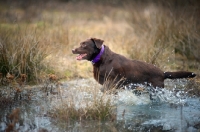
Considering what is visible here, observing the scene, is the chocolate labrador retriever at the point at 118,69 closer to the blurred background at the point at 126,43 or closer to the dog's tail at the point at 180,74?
the dog's tail at the point at 180,74

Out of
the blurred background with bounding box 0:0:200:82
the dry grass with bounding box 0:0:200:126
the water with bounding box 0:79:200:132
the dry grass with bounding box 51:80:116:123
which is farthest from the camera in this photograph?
the blurred background with bounding box 0:0:200:82

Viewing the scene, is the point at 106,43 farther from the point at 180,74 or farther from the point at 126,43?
the point at 180,74

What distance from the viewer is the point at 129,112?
21.0ft

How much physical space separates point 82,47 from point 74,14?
13.0 meters

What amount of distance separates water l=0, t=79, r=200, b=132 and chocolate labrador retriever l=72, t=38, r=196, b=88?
0.26m

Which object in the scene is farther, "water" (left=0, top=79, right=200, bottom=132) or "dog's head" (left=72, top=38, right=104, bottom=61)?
"dog's head" (left=72, top=38, right=104, bottom=61)

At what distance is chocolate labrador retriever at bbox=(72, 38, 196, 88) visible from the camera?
6953 mm

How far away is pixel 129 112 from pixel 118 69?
3.41 ft

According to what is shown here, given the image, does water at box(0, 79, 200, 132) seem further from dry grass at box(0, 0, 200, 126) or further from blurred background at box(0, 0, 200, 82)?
blurred background at box(0, 0, 200, 82)

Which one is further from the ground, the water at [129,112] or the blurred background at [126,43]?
the blurred background at [126,43]

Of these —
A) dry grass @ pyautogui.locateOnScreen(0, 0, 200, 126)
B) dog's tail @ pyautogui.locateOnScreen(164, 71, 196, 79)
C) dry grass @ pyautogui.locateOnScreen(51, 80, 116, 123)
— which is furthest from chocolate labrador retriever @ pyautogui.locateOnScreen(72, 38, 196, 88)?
dry grass @ pyautogui.locateOnScreen(51, 80, 116, 123)

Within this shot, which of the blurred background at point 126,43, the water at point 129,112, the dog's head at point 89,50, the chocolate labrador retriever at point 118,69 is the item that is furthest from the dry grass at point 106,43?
the dog's head at point 89,50

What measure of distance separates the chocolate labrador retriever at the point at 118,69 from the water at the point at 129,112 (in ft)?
0.87

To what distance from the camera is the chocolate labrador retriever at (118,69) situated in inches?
274
